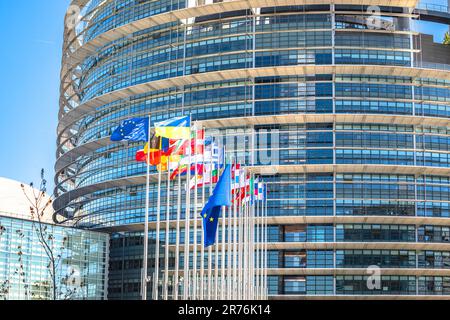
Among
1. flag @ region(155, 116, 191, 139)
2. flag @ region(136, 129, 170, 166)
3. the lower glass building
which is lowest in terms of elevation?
the lower glass building

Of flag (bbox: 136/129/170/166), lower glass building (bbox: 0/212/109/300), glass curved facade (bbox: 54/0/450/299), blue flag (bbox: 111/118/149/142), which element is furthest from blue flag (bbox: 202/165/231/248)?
glass curved facade (bbox: 54/0/450/299)

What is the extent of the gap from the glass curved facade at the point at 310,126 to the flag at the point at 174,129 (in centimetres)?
4233

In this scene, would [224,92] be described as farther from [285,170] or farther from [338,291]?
[338,291]

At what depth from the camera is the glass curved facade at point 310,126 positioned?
83.1 m

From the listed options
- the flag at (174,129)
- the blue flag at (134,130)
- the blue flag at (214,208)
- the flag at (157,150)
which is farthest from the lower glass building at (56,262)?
the blue flag at (134,130)

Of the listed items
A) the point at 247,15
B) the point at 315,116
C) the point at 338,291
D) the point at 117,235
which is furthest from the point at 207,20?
the point at 338,291

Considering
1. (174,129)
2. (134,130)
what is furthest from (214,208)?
(134,130)

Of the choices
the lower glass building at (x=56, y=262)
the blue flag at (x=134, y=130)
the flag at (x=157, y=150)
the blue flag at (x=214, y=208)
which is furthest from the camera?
the lower glass building at (x=56, y=262)

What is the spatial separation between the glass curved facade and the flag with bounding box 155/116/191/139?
4233 centimetres

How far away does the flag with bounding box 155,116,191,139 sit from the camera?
40938mm

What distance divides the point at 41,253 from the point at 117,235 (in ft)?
40.2

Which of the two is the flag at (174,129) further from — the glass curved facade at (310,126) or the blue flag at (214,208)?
the glass curved facade at (310,126)

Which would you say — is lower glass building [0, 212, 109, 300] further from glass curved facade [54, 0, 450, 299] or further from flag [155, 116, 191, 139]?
flag [155, 116, 191, 139]
